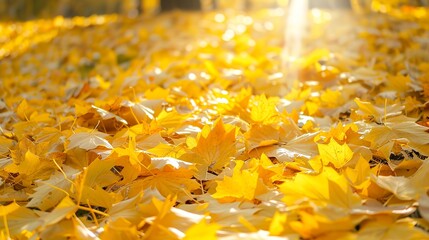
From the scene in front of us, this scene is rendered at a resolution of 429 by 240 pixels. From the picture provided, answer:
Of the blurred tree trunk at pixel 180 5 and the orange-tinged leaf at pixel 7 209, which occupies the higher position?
the orange-tinged leaf at pixel 7 209

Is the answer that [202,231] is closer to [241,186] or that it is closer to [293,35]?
[241,186]

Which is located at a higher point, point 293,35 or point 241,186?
point 241,186

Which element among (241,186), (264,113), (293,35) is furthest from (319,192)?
(293,35)

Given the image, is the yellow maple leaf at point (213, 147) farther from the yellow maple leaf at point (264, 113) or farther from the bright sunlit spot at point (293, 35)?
the bright sunlit spot at point (293, 35)

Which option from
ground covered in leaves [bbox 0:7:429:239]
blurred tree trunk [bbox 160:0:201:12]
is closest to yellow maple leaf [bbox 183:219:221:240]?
ground covered in leaves [bbox 0:7:429:239]

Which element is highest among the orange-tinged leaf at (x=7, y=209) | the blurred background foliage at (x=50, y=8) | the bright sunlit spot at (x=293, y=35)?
the orange-tinged leaf at (x=7, y=209)

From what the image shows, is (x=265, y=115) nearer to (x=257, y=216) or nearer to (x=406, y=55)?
(x=257, y=216)

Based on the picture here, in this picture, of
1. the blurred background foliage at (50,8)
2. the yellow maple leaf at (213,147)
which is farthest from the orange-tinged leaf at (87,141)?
the blurred background foliage at (50,8)

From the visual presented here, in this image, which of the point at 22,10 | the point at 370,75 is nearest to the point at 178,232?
the point at 370,75

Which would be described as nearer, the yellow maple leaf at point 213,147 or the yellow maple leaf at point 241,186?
the yellow maple leaf at point 241,186
